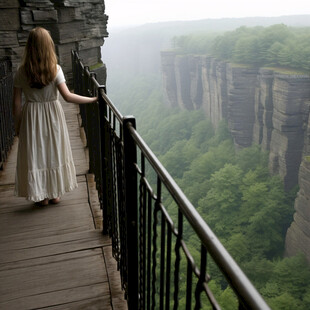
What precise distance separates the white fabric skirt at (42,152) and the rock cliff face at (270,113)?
27592 millimetres

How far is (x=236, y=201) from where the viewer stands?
41562 mm

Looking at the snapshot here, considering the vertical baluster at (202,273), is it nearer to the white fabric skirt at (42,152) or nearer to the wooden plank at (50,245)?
the wooden plank at (50,245)

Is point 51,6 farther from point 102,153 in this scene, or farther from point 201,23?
point 201,23

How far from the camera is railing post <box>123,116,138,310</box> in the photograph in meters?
1.89

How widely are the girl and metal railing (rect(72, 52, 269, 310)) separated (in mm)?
Answer: 303

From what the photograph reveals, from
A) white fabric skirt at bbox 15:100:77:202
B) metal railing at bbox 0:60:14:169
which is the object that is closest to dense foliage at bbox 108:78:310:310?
metal railing at bbox 0:60:14:169

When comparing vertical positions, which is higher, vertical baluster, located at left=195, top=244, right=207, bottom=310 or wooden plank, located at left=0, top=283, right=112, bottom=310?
vertical baluster, located at left=195, top=244, right=207, bottom=310

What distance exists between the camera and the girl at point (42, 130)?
2994 mm

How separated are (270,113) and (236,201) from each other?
9787 millimetres

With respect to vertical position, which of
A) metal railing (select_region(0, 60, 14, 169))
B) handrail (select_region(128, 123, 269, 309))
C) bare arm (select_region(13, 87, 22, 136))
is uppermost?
handrail (select_region(128, 123, 269, 309))

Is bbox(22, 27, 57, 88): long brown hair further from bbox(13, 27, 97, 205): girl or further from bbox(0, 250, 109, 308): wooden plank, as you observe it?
bbox(0, 250, 109, 308): wooden plank

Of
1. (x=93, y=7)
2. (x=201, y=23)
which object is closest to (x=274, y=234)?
(x=93, y=7)

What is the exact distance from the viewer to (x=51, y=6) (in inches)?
307

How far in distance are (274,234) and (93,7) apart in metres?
29.5
